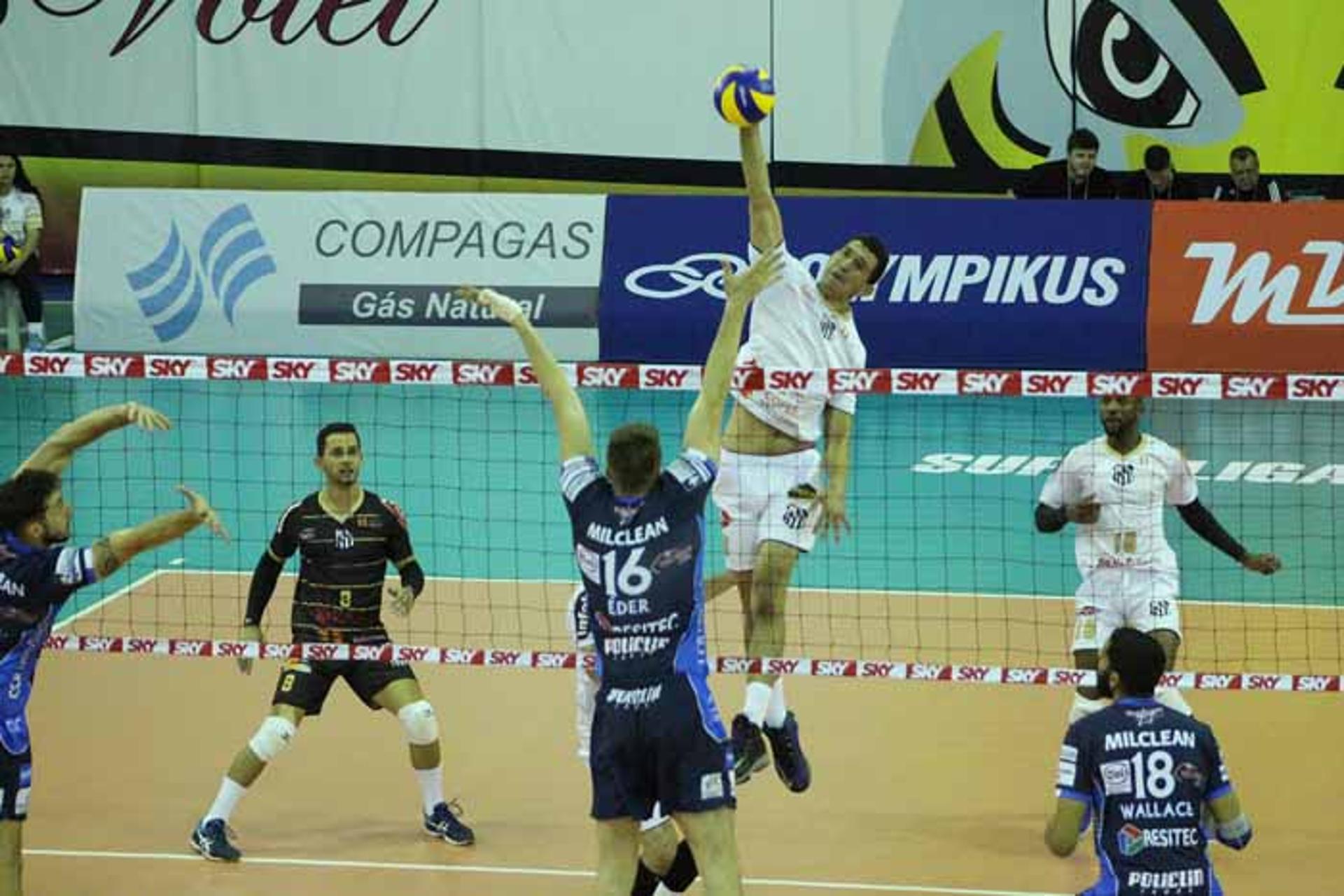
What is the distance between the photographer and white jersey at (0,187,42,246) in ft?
79.4

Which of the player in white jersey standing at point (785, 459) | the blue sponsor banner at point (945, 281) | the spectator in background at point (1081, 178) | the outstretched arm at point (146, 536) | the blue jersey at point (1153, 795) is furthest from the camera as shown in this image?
the spectator in background at point (1081, 178)

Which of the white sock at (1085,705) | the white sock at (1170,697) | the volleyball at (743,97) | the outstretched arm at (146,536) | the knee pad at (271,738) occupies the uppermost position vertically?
the volleyball at (743,97)

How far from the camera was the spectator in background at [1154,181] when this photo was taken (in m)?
24.2

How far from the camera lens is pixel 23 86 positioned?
30.1 m

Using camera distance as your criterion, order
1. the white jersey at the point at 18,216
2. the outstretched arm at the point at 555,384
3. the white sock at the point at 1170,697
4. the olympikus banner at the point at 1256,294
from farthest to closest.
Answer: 1. the white jersey at the point at 18,216
2. the olympikus banner at the point at 1256,294
3. the white sock at the point at 1170,697
4. the outstretched arm at the point at 555,384

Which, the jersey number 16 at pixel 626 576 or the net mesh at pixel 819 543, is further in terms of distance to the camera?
the net mesh at pixel 819 543

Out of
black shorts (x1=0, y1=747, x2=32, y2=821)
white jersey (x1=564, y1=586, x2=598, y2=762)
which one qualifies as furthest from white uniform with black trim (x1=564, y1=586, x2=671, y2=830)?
black shorts (x1=0, y1=747, x2=32, y2=821)

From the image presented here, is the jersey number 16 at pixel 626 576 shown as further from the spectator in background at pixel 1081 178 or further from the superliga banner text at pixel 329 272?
the spectator in background at pixel 1081 178

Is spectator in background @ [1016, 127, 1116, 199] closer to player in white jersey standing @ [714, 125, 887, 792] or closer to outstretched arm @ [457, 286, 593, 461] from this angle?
player in white jersey standing @ [714, 125, 887, 792]

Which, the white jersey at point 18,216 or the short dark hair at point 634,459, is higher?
the white jersey at point 18,216

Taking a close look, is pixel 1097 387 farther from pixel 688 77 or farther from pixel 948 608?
pixel 688 77

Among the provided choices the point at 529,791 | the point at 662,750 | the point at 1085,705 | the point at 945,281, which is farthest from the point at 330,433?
the point at 945,281

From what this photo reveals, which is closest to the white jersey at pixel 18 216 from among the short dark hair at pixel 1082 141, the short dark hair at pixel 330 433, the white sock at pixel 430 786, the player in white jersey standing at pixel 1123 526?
the short dark hair at pixel 1082 141

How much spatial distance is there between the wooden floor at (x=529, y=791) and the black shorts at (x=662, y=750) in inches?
77.2
